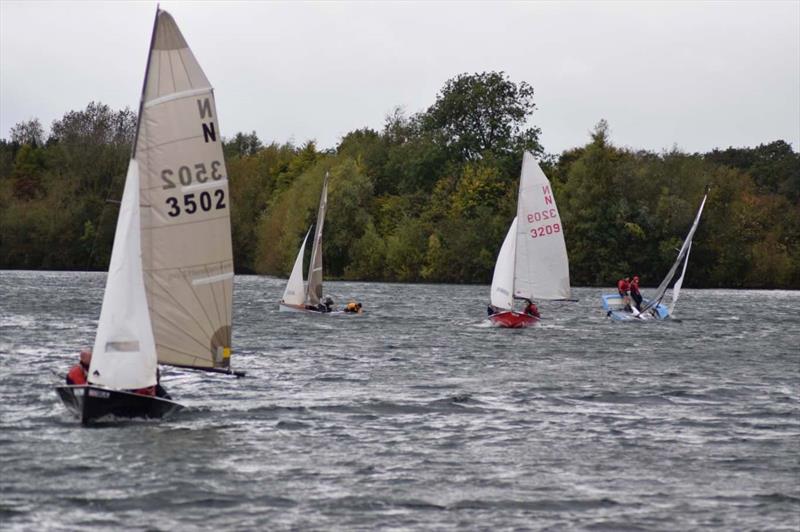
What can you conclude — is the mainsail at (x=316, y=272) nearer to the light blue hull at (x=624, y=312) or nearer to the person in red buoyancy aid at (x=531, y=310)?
the person in red buoyancy aid at (x=531, y=310)

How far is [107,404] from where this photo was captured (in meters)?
25.1

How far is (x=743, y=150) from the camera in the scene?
17688 cm

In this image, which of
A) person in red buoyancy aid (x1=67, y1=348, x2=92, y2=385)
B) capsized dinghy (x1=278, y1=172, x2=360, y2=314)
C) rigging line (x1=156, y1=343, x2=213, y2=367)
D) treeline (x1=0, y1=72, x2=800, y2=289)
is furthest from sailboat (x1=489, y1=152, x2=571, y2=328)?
treeline (x1=0, y1=72, x2=800, y2=289)

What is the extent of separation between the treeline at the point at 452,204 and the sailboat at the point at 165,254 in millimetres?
73569

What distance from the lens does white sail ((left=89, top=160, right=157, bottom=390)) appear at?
80.4 ft

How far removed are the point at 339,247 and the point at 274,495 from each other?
104 m

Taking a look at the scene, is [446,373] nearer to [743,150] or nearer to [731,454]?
[731,454]

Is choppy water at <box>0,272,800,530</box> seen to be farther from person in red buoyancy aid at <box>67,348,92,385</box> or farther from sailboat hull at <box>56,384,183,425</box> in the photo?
person in red buoyancy aid at <box>67,348,92,385</box>

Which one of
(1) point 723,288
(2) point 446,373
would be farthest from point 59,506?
(1) point 723,288

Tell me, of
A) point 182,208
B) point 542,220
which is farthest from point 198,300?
point 542,220

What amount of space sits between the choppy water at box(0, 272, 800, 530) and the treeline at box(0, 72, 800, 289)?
62672 millimetres

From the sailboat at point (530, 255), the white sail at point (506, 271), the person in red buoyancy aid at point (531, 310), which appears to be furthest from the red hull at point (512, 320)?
the white sail at point (506, 271)

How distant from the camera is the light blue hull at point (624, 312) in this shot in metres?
63.7

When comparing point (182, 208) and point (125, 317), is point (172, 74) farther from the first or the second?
point (125, 317)
